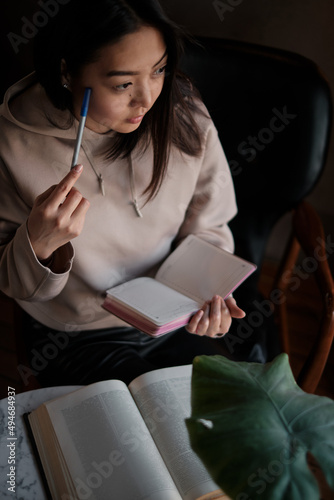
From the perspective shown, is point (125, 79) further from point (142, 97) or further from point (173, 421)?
point (173, 421)

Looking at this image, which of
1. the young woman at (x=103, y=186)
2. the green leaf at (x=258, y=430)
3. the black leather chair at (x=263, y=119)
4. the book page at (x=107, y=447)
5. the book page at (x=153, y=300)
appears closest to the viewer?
the green leaf at (x=258, y=430)

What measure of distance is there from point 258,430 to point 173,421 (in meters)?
0.30

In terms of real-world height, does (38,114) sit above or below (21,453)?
above

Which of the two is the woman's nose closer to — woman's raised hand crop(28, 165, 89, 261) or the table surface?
woman's raised hand crop(28, 165, 89, 261)

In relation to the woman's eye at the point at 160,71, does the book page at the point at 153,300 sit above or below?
below

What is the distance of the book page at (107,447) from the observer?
0.67 metres

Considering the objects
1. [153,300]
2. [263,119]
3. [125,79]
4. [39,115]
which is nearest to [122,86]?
[125,79]

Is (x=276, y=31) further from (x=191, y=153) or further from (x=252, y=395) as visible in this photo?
(x=252, y=395)

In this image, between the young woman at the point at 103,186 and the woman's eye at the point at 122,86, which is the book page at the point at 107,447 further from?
the woman's eye at the point at 122,86

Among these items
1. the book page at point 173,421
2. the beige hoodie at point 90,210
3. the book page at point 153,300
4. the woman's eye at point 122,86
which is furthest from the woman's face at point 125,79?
the book page at point 173,421

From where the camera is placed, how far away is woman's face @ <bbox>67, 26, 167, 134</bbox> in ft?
2.50

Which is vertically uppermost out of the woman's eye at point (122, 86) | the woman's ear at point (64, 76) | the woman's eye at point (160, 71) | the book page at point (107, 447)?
the woman's eye at point (160, 71)

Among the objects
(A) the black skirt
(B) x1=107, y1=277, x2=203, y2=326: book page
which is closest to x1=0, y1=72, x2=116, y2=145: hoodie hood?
(B) x1=107, y1=277, x2=203, y2=326: book page

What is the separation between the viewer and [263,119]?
1.19 meters
